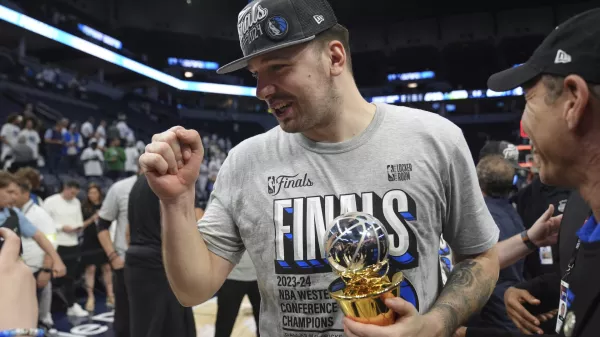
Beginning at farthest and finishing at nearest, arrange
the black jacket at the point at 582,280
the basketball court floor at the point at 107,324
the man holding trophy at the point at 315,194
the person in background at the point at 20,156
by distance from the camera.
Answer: the person in background at the point at 20,156, the basketball court floor at the point at 107,324, the man holding trophy at the point at 315,194, the black jacket at the point at 582,280

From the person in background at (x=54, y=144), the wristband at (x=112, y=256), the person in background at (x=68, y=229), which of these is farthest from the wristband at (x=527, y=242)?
the person in background at (x=54, y=144)

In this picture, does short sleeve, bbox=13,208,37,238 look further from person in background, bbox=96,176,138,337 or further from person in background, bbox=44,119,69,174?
person in background, bbox=44,119,69,174

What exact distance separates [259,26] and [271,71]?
0.12m

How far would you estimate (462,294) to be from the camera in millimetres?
1255

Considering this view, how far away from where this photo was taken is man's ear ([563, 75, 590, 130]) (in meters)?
0.87

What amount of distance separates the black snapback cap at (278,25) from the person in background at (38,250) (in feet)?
10.4

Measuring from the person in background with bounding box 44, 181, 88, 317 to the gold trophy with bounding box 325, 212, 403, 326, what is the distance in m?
5.40

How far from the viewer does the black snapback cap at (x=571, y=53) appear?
33.9 inches

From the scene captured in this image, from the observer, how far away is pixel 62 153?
12016 millimetres

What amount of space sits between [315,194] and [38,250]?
11.6ft

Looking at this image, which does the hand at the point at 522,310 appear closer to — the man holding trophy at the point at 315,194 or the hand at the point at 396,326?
the man holding trophy at the point at 315,194

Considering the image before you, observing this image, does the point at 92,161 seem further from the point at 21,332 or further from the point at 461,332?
the point at 461,332

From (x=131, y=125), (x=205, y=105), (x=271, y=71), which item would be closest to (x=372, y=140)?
(x=271, y=71)

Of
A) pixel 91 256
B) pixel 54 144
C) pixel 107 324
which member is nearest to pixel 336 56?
pixel 107 324
